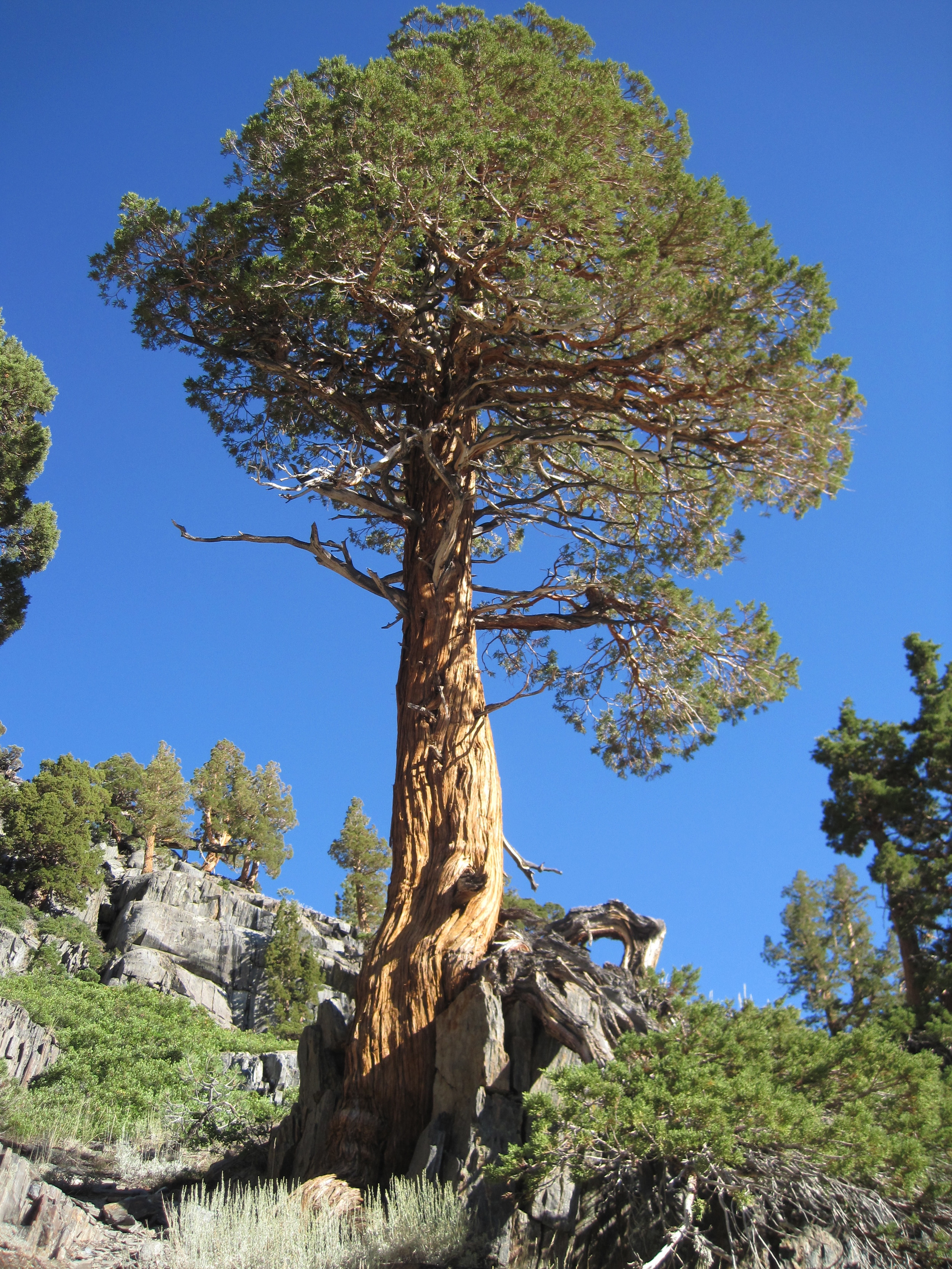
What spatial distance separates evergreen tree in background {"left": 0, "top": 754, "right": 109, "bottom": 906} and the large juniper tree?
22473mm

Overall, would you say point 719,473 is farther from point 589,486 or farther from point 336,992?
point 336,992

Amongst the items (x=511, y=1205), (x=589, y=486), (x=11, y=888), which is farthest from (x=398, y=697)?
(x=11, y=888)

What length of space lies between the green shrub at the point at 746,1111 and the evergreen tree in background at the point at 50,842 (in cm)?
2717

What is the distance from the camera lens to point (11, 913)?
82.6 ft

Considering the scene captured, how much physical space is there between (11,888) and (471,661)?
2510cm

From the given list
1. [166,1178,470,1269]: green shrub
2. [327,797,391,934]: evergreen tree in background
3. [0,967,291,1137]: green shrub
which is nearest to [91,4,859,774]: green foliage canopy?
[166,1178,470,1269]: green shrub

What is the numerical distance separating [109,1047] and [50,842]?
54.3 feet

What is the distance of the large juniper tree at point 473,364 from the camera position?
25.7 ft

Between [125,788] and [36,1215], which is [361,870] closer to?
[125,788]

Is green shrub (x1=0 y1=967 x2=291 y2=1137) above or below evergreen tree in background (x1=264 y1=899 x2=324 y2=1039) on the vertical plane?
below

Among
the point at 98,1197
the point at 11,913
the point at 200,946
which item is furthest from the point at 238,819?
the point at 98,1197

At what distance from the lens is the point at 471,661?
8.80 meters

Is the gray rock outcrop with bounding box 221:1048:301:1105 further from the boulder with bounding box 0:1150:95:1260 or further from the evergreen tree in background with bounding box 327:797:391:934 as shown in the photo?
the evergreen tree in background with bounding box 327:797:391:934

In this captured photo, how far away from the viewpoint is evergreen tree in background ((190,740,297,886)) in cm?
4238
